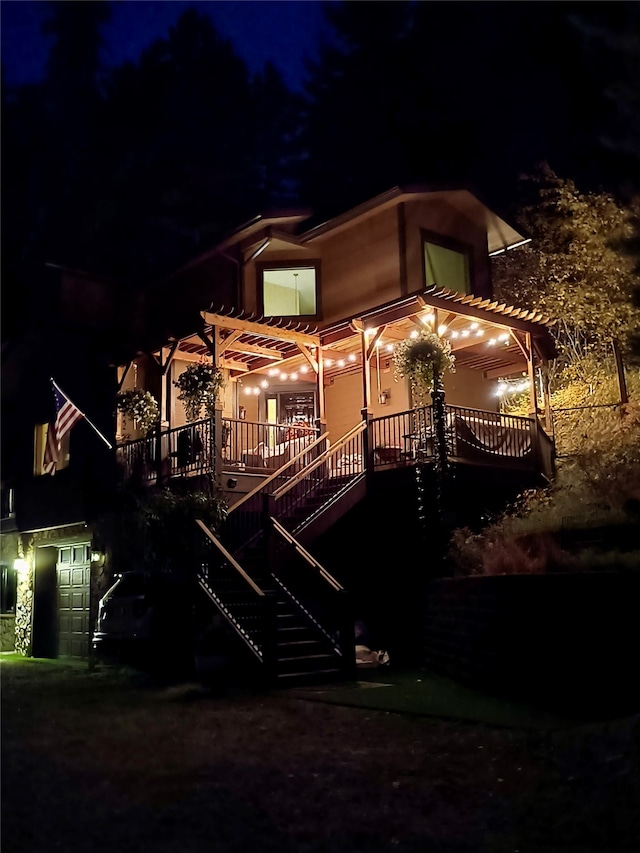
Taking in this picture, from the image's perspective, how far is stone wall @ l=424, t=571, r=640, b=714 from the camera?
809 cm

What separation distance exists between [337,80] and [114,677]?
1179 inches

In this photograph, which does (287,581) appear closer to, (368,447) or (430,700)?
(368,447)

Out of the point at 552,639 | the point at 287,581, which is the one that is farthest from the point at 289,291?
the point at 552,639

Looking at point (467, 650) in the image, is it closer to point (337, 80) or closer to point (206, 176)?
point (206, 176)

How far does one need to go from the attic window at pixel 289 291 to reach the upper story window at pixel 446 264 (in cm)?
277

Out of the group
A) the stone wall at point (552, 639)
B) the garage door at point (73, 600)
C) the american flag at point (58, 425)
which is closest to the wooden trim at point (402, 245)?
the american flag at point (58, 425)

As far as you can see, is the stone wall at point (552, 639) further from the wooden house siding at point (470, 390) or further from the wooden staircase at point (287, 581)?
the wooden house siding at point (470, 390)

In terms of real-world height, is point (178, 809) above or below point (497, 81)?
below

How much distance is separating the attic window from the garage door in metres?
7.05

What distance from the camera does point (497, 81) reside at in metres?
30.2

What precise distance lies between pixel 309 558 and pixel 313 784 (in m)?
6.73

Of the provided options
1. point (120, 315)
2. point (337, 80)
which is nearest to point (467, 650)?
point (120, 315)

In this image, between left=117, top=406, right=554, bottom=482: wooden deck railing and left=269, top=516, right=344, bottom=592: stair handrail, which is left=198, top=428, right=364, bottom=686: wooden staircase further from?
left=117, top=406, right=554, bottom=482: wooden deck railing

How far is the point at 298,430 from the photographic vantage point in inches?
715
